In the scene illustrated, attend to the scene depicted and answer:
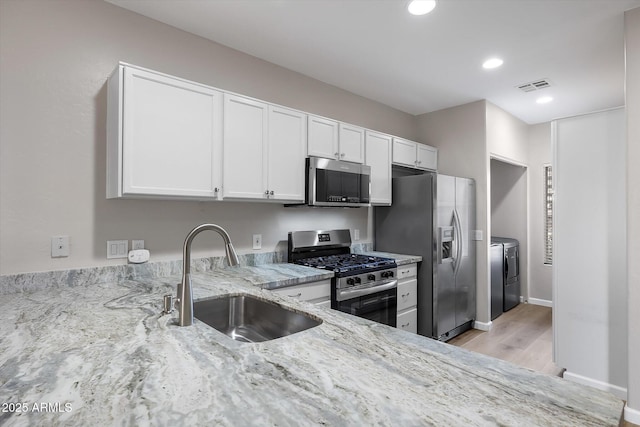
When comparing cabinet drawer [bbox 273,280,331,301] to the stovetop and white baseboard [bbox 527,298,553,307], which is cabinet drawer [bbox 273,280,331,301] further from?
white baseboard [bbox 527,298,553,307]

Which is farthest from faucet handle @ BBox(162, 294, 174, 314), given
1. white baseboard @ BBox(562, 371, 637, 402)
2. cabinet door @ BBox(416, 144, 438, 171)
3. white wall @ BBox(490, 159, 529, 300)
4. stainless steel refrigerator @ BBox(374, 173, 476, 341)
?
white wall @ BBox(490, 159, 529, 300)

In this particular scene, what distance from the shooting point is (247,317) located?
5.77ft

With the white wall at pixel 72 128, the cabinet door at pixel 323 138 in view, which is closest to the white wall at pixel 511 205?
the cabinet door at pixel 323 138

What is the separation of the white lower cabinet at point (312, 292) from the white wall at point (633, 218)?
6.59 ft

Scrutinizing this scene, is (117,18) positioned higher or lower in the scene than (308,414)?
higher

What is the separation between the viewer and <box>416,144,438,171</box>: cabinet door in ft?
13.4

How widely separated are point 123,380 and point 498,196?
5797mm

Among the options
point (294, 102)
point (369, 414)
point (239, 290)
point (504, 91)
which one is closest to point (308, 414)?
point (369, 414)

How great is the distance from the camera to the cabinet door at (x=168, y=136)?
1950 millimetres

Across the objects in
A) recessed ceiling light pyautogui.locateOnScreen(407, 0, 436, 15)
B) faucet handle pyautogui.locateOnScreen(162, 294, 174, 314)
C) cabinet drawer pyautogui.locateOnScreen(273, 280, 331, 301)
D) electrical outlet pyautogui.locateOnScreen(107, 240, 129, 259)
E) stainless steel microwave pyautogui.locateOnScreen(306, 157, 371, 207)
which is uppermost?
recessed ceiling light pyautogui.locateOnScreen(407, 0, 436, 15)

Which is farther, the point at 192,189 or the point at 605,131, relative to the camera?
the point at 605,131

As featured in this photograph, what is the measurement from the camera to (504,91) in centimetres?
368

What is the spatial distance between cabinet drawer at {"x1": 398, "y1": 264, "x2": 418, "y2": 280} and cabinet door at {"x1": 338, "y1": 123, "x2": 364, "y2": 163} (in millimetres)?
1155

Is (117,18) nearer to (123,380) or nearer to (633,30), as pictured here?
(123,380)
